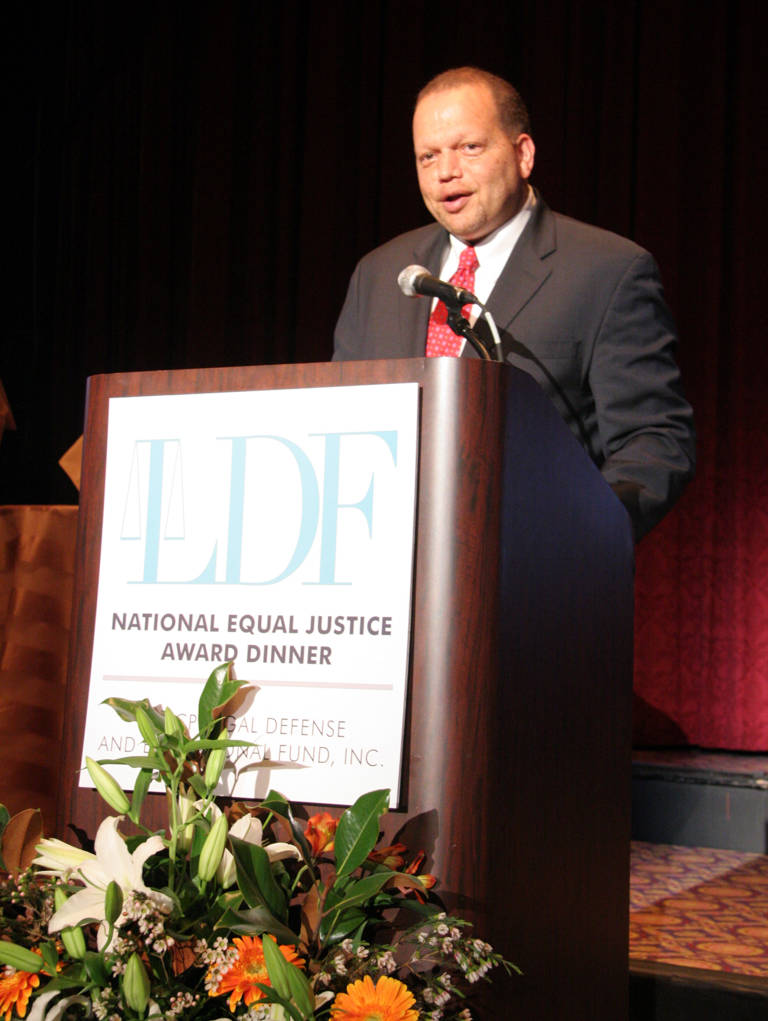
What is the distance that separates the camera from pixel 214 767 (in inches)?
31.8

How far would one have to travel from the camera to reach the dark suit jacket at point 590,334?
165 centimetres

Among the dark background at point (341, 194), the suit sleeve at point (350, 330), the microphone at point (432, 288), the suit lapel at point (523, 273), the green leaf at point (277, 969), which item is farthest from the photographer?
the dark background at point (341, 194)

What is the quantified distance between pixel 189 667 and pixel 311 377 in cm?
25

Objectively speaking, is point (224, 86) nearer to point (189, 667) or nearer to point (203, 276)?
point (203, 276)

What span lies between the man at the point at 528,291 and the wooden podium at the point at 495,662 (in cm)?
55

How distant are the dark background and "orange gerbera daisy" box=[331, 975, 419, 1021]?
399 centimetres

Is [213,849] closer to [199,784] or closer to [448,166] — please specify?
[199,784]

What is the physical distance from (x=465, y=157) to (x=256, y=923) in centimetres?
145

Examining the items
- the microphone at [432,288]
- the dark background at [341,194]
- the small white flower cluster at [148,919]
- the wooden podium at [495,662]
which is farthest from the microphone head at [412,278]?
the dark background at [341,194]

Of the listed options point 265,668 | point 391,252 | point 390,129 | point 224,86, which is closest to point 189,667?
point 265,668

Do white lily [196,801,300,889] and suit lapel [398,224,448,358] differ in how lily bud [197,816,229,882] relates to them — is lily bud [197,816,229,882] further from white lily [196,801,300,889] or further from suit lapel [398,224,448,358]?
suit lapel [398,224,448,358]

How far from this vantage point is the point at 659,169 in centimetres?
454

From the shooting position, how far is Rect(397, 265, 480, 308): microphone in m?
1.28

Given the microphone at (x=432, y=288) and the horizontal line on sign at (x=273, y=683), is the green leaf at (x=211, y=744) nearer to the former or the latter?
the horizontal line on sign at (x=273, y=683)
